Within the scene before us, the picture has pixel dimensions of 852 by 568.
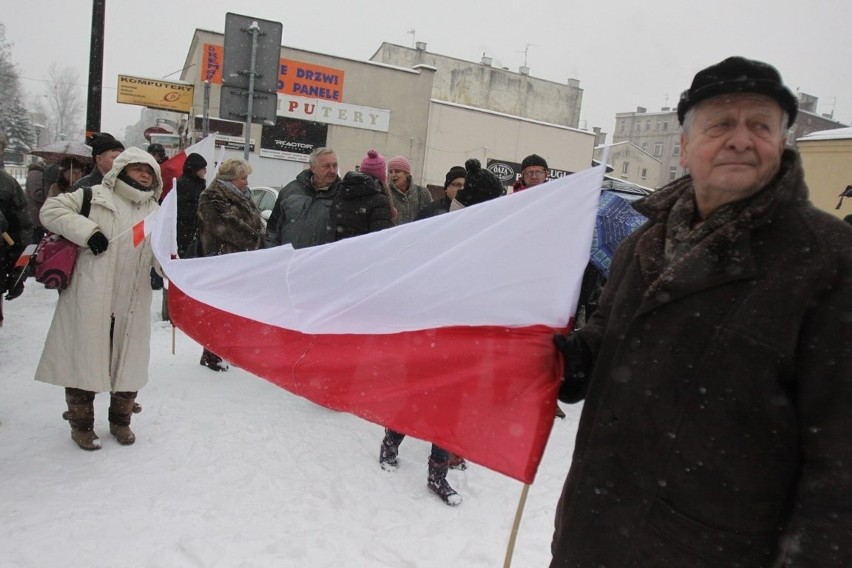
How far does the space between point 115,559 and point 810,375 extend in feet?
10.5

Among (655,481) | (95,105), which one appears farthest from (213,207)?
(95,105)

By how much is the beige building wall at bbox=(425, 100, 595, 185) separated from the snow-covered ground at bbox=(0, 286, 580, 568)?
2409cm

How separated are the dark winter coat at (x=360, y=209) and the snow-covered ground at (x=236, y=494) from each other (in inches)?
65.4

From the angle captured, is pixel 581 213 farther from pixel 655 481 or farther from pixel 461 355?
pixel 655 481

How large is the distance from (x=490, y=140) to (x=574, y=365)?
29.6 metres

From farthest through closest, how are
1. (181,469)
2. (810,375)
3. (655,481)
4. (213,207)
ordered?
1. (213,207)
2. (181,469)
3. (655,481)
4. (810,375)

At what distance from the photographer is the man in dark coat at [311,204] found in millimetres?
5254

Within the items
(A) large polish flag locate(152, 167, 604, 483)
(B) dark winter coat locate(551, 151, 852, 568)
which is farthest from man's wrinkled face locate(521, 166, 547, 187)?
(B) dark winter coat locate(551, 151, 852, 568)

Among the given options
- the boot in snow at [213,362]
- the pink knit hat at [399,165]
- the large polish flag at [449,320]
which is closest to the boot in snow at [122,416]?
the boot in snow at [213,362]

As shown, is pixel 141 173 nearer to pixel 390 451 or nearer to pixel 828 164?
pixel 390 451

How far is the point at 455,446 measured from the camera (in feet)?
6.86

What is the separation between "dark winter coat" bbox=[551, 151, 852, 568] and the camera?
1.34m

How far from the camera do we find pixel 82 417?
4.08 metres

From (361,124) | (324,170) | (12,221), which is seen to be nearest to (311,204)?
(324,170)
